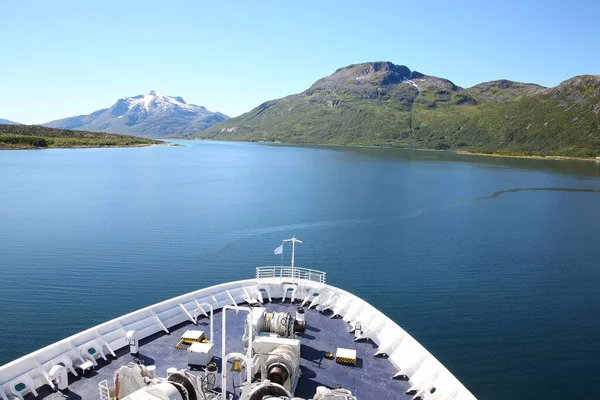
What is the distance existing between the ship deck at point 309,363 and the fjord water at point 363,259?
978 cm

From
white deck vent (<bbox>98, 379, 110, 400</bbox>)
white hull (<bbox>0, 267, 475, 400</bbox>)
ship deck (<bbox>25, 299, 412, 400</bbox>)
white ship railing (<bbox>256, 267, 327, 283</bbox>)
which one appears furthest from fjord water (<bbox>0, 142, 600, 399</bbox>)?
white deck vent (<bbox>98, 379, 110, 400</bbox>)

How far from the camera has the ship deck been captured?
46.2 feet

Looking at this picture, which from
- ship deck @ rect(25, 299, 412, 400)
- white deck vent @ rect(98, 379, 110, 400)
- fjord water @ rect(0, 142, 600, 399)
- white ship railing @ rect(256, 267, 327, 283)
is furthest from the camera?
fjord water @ rect(0, 142, 600, 399)

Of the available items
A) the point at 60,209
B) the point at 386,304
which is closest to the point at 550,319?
the point at 386,304

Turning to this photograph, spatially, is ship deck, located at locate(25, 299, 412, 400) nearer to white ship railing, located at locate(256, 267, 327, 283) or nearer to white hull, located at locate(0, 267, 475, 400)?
white hull, located at locate(0, 267, 475, 400)

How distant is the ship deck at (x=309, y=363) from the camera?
46.2 ft

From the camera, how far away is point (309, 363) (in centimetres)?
1608

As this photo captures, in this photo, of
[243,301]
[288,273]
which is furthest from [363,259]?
[243,301]

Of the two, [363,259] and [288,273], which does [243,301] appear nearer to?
[288,273]

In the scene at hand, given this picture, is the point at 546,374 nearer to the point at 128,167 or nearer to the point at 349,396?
the point at 349,396

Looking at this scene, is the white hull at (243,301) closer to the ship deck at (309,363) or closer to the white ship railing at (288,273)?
the ship deck at (309,363)

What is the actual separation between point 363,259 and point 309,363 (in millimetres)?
30523

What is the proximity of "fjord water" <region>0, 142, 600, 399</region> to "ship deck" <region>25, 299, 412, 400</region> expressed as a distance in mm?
9780

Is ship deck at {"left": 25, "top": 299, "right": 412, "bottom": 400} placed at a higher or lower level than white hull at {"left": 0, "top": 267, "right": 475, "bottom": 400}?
lower
